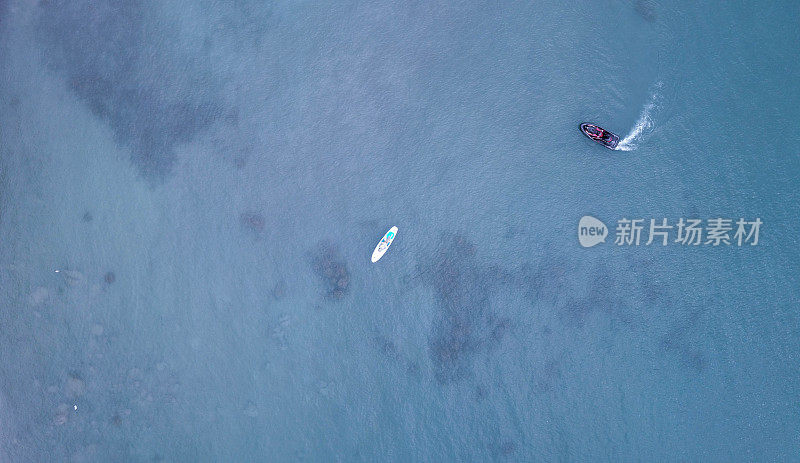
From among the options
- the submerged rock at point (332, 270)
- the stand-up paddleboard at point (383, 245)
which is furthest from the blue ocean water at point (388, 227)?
the stand-up paddleboard at point (383, 245)

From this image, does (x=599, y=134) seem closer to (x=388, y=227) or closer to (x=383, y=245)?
(x=388, y=227)

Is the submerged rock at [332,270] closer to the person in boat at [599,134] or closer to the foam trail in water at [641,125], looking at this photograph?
the person in boat at [599,134]

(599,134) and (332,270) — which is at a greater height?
(599,134)

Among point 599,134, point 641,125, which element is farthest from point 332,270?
point 641,125

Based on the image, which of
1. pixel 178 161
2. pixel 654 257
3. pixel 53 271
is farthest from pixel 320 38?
pixel 654 257

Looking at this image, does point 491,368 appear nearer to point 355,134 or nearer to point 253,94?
point 355,134

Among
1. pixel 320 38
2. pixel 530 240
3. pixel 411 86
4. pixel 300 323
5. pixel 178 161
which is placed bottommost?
pixel 300 323

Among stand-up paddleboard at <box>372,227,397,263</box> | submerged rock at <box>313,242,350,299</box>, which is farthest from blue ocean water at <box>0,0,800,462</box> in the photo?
stand-up paddleboard at <box>372,227,397,263</box>
